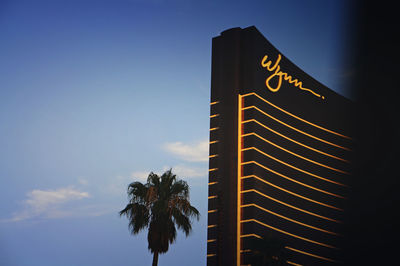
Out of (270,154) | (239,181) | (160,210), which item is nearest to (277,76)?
(270,154)

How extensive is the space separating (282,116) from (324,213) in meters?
12.0

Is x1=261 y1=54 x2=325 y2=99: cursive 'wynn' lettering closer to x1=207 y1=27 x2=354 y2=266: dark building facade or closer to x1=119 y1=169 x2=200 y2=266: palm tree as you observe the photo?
x1=207 y1=27 x2=354 y2=266: dark building facade

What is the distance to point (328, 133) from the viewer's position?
56.4 m

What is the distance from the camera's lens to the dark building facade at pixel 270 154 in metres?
42.2

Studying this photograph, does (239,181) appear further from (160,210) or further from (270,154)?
A: (160,210)

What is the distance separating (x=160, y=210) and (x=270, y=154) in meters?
20.5

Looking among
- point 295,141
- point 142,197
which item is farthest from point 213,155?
point 142,197

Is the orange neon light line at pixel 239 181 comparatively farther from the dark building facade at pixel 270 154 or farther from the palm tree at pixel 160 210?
the palm tree at pixel 160 210

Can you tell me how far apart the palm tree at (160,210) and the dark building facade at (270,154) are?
8.44 metres

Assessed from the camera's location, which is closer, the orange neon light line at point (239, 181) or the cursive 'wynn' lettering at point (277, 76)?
the orange neon light line at point (239, 181)

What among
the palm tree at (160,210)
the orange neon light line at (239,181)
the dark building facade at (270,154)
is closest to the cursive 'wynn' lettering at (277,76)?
the dark building facade at (270,154)

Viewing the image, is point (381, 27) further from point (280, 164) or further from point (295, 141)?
point (295, 141)

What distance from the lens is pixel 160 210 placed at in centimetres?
2859

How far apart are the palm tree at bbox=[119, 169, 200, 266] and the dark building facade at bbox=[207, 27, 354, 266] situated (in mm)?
8436
